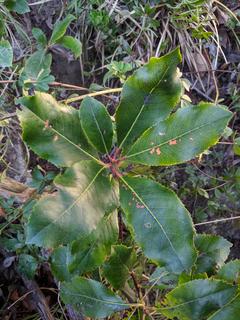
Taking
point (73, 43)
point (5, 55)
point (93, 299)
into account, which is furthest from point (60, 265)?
point (73, 43)

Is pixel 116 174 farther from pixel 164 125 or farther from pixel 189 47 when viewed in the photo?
pixel 189 47

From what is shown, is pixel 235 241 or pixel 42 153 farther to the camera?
pixel 235 241

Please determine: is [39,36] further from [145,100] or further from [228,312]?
[228,312]

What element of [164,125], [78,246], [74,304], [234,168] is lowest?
[234,168]

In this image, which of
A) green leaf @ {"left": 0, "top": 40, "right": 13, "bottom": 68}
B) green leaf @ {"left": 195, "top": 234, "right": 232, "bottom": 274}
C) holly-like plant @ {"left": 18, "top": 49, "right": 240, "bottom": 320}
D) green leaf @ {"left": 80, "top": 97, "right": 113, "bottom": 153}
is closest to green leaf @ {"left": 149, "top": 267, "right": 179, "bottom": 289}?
green leaf @ {"left": 195, "top": 234, "right": 232, "bottom": 274}

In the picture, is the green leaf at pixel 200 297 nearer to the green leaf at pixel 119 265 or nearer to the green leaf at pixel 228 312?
the green leaf at pixel 228 312

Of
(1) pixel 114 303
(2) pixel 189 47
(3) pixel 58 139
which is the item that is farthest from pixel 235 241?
(3) pixel 58 139

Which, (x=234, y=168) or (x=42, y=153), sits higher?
(x=42, y=153)
